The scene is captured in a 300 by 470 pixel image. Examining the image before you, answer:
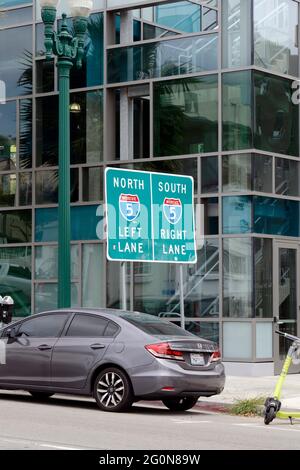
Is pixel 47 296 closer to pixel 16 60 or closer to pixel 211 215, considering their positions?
pixel 211 215

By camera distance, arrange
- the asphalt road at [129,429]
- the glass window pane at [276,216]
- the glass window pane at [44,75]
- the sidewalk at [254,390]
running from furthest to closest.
Result: the glass window pane at [44,75], the glass window pane at [276,216], the sidewalk at [254,390], the asphalt road at [129,429]

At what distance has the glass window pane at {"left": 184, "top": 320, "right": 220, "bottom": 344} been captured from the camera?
20625 millimetres

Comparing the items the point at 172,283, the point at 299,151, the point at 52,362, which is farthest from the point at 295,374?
the point at 52,362

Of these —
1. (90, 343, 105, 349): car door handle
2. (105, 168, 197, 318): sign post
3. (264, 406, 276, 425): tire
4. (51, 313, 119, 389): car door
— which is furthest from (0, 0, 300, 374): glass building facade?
(264, 406, 276, 425): tire

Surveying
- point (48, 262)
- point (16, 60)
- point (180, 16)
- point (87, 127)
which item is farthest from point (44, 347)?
point (16, 60)

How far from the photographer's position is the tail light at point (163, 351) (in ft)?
47.2

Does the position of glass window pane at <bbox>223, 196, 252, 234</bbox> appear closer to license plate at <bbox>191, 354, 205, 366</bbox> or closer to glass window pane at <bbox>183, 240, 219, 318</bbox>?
glass window pane at <bbox>183, 240, 219, 318</bbox>

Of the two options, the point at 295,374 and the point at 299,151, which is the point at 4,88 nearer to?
the point at 299,151

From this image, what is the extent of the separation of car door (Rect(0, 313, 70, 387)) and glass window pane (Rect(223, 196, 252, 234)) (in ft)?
19.3

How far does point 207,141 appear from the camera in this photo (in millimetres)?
21156

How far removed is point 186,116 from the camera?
70.3ft

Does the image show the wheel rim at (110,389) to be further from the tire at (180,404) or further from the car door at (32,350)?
the tire at (180,404)

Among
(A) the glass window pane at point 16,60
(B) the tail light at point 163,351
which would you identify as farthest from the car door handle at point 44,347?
(A) the glass window pane at point 16,60

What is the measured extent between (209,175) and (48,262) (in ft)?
14.0
